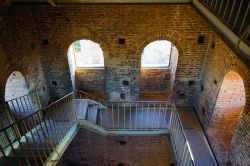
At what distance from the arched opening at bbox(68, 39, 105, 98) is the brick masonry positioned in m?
0.78

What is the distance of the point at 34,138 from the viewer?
257 inches

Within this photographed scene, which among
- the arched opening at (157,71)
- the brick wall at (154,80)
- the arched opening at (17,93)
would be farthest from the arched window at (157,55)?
the arched opening at (17,93)

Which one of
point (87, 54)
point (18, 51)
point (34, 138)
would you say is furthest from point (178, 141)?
point (18, 51)

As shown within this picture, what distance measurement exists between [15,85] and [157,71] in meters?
5.40

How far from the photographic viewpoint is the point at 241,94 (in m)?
7.39

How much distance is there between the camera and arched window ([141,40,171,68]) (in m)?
9.76

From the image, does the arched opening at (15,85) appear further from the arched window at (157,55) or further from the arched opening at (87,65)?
the arched window at (157,55)

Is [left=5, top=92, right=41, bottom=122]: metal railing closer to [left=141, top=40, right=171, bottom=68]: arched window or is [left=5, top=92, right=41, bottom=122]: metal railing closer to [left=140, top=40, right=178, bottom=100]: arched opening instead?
[left=140, top=40, right=178, bottom=100]: arched opening

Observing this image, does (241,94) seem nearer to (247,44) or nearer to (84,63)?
(247,44)

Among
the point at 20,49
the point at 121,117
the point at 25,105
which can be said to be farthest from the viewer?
the point at 121,117

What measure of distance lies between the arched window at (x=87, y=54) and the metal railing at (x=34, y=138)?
1.88 meters

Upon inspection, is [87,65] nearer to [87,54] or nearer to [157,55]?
[87,54]

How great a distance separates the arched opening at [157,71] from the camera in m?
9.77

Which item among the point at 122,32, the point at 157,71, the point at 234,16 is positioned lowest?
the point at 157,71
